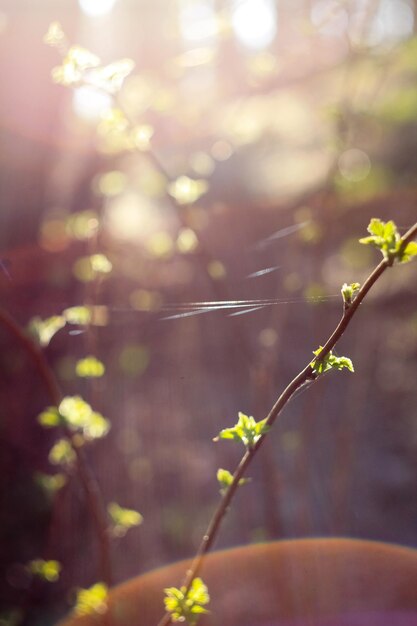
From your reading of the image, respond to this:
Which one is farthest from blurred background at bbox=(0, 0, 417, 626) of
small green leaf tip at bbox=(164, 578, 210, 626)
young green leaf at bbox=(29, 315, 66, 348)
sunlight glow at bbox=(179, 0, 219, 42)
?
small green leaf tip at bbox=(164, 578, 210, 626)

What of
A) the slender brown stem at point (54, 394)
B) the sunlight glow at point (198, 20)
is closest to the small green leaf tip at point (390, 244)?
the slender brown stem at point (54, 394)

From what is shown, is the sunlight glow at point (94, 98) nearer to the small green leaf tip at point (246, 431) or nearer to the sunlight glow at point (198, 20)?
the sunlight glow at point (198, 20)

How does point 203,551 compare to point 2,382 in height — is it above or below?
below

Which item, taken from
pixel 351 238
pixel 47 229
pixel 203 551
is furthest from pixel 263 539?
pixel 47 229

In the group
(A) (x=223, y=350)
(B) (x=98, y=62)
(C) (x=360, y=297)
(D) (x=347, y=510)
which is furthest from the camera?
(A) (x=223, y=350)

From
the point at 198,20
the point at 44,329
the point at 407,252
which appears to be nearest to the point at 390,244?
the point at 407,252

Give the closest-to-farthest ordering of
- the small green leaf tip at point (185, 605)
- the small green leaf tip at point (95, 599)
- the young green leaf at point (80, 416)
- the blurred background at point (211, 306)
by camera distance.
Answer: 1. the small green leaf tip at point (185, 605)
2. the young green leaf at point (80, 416)
3. the small green leaf tip at point (95, 599)
4. the blurred background at point (211, 306)

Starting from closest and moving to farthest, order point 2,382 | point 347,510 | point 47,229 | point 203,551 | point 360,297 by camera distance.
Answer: point 360,297 → point 203,551 → point 347,510 → point 2,382 → point 47,229

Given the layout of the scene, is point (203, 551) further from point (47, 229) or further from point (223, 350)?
point (47, 229)
